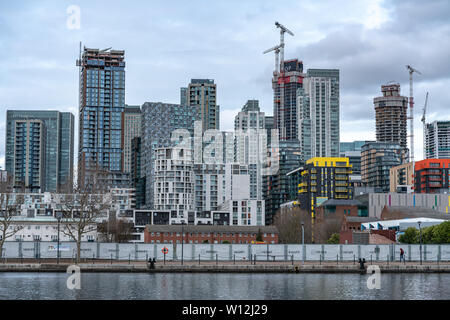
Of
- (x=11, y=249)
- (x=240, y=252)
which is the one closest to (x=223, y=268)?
(x=240, y=252)

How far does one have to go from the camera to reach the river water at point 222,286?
51.2 m

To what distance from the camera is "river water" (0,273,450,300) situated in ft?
168

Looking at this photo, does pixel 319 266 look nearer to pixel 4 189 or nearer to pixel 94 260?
pixel 94 260

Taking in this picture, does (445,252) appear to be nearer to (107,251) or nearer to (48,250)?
(107,251)

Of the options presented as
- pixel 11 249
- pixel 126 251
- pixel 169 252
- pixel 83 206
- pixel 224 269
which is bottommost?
pixel 224 269

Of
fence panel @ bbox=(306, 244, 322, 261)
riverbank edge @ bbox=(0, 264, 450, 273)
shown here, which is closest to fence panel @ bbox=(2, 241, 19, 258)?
riverbank edge @ bbox=(0, 264, 450, 273)

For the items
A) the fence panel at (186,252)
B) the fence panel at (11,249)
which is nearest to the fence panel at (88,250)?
the fence panel at (11,249)

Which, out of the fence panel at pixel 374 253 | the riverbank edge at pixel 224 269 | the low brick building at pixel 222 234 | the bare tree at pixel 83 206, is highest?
the bare tree at pixel 83 206

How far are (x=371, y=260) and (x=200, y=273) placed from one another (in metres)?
25.2

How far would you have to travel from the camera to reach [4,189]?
110m

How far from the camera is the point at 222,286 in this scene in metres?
59.6

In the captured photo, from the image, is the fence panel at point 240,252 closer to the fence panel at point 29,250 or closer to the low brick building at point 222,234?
the fence panel at point 29,250
